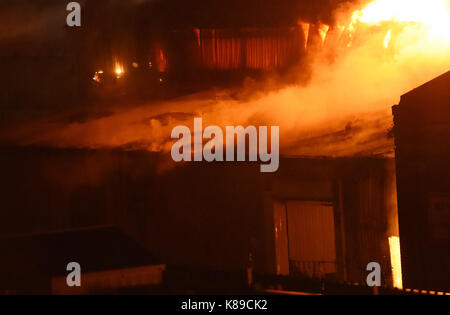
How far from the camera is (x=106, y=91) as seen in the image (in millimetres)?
13336

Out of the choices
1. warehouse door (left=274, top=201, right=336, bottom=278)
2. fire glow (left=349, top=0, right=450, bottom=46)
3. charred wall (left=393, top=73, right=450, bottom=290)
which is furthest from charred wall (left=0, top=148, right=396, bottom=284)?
fire glow (left=349, top=0, right=450, bottom=46)

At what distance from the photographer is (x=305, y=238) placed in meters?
12.0

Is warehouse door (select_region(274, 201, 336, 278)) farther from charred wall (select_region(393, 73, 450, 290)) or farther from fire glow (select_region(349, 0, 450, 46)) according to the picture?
fire glow (select_region(349, 0, 450, 46))

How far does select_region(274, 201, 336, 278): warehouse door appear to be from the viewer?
1159cm

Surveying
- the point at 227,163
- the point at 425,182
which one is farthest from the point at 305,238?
the point at 425,182

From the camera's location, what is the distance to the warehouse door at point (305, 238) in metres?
11.6

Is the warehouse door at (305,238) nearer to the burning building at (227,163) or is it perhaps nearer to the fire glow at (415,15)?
the burning building at (227,163)

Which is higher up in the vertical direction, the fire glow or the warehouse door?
the fire glow

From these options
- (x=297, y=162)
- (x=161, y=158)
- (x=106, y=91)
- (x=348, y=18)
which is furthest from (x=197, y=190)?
(x=348, y=18)

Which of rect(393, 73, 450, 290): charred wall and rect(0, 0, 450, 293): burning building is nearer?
rect(393, 73, 450, 290): charred wall

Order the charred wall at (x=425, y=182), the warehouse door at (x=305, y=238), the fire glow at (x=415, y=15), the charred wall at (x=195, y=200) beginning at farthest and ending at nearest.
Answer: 1. the fire glow at (x=415, y=15)
2. the warehouse door at (x=305, y=238)
3. the charred wall at (x=195, y=200)
4. the charred wall at (x=425, y=182)

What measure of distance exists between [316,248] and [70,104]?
6294mm

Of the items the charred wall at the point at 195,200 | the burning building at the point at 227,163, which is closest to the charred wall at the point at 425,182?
the burning building at the point at 227,163

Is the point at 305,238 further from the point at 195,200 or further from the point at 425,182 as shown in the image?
the point at 425,182
